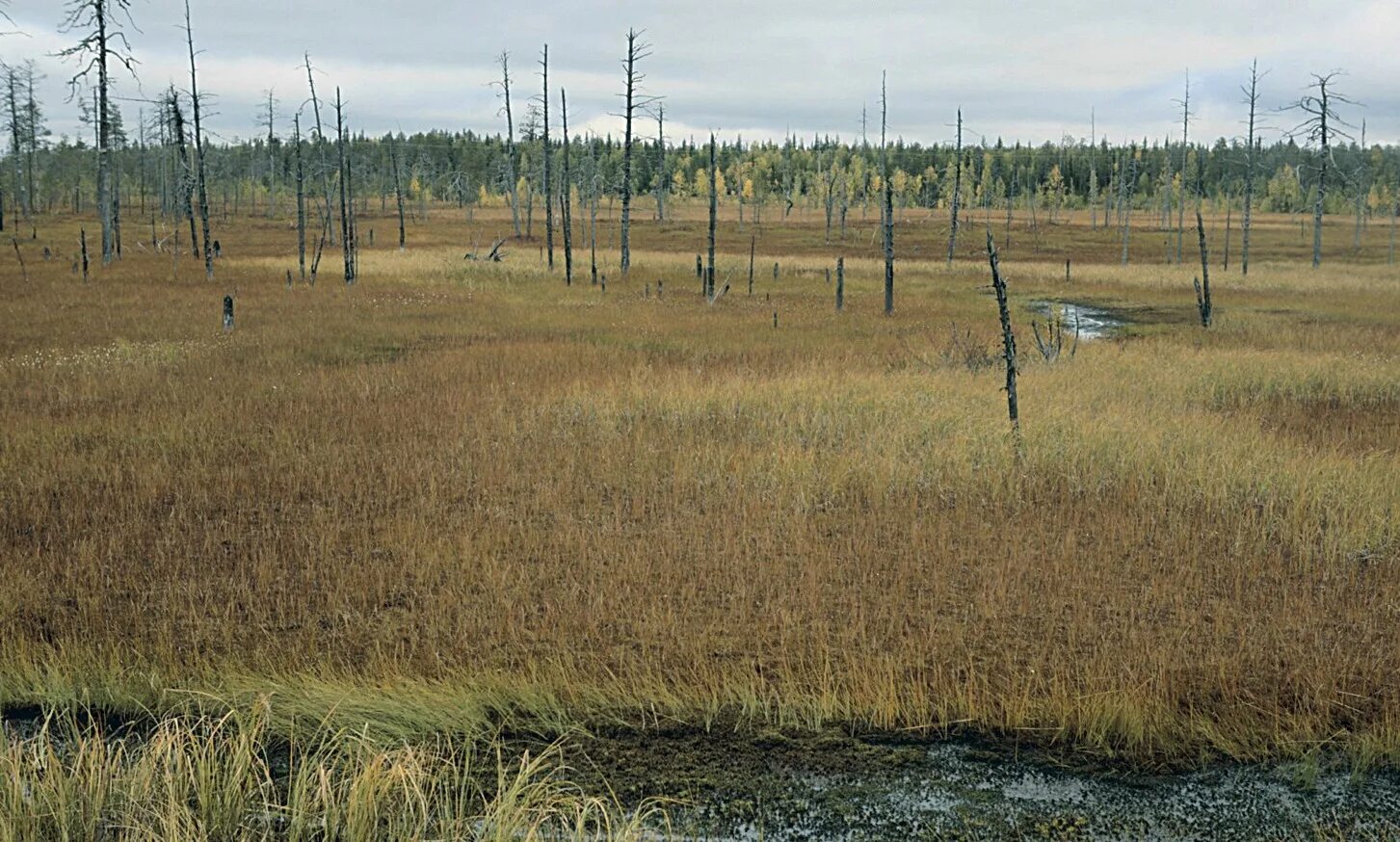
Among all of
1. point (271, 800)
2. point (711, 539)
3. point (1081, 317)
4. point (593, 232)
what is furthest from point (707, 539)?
point (593, 232)

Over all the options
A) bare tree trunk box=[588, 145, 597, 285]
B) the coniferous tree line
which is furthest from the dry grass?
the coniferous tree line

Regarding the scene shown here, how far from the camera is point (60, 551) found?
781cm

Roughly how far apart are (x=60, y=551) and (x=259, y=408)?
5.42 m

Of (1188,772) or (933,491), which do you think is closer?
(1188,772)

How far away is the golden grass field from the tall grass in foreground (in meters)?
0.45

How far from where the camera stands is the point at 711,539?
8.33 m

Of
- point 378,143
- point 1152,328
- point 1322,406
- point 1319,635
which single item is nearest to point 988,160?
point 378,143

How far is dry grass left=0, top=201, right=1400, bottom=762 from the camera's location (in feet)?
A: 18.9

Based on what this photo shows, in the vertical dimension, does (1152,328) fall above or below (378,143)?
below

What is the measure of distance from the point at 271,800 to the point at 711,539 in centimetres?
418

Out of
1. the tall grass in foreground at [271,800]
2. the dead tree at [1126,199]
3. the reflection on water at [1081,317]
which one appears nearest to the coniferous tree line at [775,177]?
the dead tree at [1126,199]

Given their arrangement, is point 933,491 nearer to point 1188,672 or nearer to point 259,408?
point 1188,672

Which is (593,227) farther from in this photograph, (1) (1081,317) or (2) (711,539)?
(2) (711,539)

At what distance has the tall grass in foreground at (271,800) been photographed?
4.22 m
